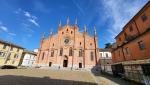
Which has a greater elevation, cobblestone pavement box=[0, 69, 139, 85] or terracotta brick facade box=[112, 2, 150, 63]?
terracotta brick facade box=[112, 2, 150, 63]

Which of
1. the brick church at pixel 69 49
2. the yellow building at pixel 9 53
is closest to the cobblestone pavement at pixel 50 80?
the brick church at pixel 69 49

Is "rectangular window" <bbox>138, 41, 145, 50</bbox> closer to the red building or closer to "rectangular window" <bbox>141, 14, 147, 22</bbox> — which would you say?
the red building

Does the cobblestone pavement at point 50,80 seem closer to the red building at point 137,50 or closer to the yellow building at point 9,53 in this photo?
the red building at point 137,50

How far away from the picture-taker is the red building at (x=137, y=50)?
1036 cm

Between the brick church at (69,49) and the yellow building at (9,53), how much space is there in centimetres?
1085

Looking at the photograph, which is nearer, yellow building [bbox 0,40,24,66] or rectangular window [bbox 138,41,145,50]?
rectangular window [bbox 138,41,145,50]

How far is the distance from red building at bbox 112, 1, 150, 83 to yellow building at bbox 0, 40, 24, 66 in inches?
1425

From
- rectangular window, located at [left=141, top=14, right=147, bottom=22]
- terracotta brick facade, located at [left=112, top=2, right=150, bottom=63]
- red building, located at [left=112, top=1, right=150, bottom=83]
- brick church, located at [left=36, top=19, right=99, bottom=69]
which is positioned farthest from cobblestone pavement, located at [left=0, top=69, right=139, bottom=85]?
brick church, located at [left=36, top=19, right=99, bottom=69]

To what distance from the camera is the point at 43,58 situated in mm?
34062

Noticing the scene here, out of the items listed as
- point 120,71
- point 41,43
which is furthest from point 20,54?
point 120,71

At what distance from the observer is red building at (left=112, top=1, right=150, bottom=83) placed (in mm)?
10355

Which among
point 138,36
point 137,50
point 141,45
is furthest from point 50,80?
point 138,36

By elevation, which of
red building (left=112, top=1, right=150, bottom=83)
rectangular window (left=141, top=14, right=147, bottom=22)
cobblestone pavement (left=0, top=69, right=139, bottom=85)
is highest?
rectangular window (left=141, top=14, right=147, bottom=22)

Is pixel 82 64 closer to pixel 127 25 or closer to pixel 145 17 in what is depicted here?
pixel 127 25
